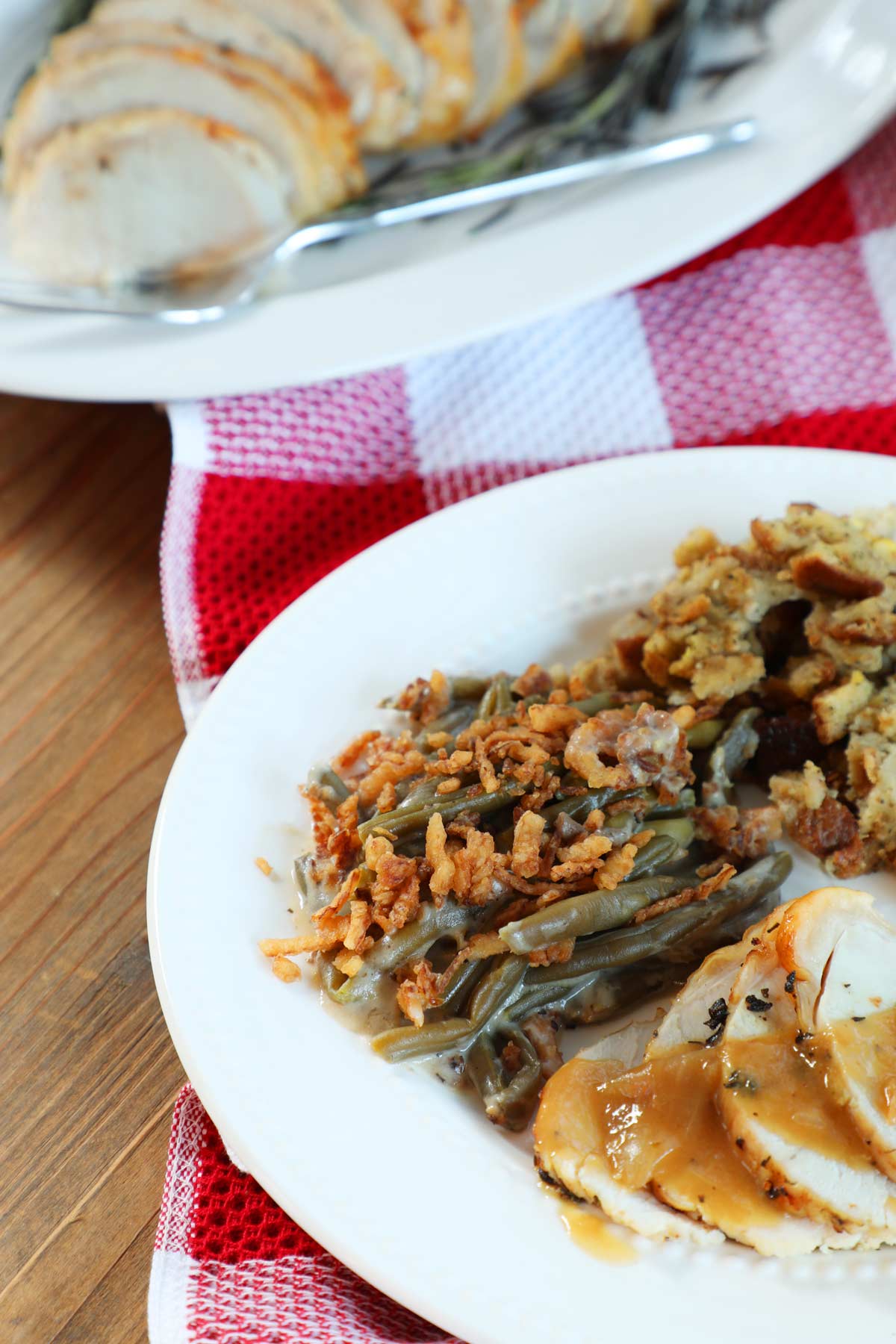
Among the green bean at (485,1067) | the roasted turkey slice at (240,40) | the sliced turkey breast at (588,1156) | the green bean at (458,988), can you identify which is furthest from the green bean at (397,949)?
the roasted turkey slice at (240,40)

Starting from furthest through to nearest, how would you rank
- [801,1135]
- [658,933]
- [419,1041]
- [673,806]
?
[673,806] < [658,933] < [419,1041] < [801,1135]

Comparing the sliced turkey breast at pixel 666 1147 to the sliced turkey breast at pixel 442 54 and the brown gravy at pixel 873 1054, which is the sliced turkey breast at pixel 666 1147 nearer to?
the brown gravy at pixel 873 1054

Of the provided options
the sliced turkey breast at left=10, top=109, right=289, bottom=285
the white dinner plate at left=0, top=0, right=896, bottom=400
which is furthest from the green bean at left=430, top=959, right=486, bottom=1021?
the sliced turkey breast at left=10, top=109, right=289, bottom=285

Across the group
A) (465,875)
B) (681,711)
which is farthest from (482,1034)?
(681,711)

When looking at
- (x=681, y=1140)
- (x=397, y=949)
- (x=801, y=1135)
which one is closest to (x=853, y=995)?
(x=801, y=1135)

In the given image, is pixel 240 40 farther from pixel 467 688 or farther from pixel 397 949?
pixel 397 949

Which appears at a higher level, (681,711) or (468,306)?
(468,306)

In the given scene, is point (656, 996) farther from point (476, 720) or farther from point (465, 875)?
point (476, 720)
